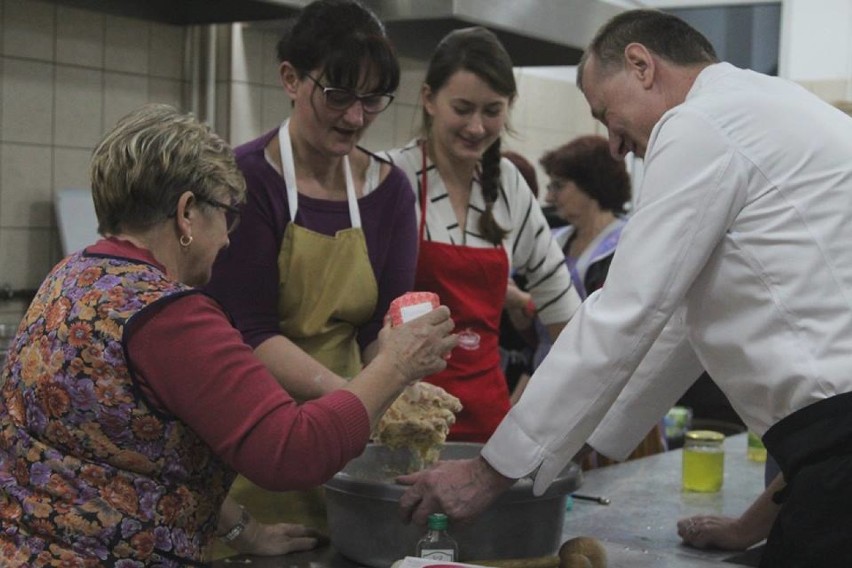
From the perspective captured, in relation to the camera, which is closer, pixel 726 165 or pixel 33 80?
pixel 726 165

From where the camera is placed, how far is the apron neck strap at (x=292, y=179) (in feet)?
6.32

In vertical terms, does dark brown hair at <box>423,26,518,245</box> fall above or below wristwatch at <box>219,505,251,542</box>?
above

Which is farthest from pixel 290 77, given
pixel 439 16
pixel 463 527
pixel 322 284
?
pixel 439 16

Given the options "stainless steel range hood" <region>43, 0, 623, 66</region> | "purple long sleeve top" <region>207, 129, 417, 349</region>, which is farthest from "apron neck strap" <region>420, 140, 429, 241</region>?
"stainless steel range hood" <region>43, 0, 623, 66</region>

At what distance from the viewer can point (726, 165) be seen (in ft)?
4.59

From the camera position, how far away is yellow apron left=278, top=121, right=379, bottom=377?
1913 millimetres

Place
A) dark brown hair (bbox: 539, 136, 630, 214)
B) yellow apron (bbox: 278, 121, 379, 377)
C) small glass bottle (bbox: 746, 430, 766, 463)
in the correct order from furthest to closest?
1. dark brown hair (bbox: 539, 136, 630, 214)
2. small glass bottle (bbox: 746, 430, 766, 463)
3. yellow apron (bbox: 278, 121, 379, 377)

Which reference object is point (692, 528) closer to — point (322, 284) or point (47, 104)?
point (322, 284)

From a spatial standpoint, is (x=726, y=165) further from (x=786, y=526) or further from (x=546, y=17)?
(x=546, y=17)

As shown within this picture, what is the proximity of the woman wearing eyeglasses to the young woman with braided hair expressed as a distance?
0.36 m

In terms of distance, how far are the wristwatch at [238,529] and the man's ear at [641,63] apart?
2.79 feet

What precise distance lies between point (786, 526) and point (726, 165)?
45 cm

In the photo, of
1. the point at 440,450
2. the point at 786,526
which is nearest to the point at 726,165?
the point at 786,526

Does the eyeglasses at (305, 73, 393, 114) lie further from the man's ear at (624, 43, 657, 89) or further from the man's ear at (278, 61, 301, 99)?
the man's ear at (624, 43, 657, 89)
